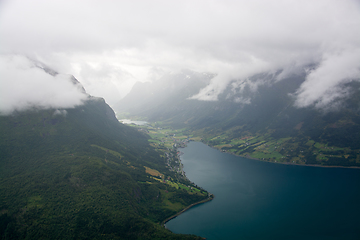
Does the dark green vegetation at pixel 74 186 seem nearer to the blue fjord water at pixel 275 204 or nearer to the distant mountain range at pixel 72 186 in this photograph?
the distant mountain range at pixel 72 186

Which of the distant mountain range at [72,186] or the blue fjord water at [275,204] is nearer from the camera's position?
the distant mountain range at [72,186]

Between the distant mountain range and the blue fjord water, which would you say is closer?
the distant mountain range

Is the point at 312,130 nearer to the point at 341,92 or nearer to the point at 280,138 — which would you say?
the point at 280,138

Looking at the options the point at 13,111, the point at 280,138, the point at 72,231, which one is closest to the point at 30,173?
the point at 72,231

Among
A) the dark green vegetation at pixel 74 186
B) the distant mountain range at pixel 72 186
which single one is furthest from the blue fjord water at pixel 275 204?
the distant mountain range at pixel 72 186

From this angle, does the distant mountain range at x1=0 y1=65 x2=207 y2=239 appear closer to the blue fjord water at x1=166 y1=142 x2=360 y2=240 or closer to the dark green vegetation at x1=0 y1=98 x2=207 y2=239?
the dark green vegetation at x1=0 y1=98 x2=207 y2=239

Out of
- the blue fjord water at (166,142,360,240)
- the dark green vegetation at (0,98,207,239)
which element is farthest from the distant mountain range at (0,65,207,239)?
the blue fjord water at (166,142,360,240)
